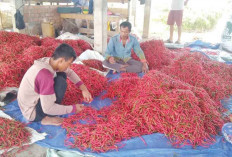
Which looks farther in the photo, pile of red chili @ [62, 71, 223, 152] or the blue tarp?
pile of red chili @ [62, 71, 223, 152]

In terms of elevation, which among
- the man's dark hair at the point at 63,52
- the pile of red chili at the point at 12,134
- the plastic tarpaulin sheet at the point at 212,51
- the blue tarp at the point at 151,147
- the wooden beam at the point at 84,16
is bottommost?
the blue tarp at the point at 151,147

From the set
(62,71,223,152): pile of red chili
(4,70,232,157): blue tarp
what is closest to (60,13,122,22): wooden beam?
(62,71,223,152): pile of red chili

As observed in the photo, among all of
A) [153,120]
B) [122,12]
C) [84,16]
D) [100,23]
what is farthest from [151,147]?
[122,12]

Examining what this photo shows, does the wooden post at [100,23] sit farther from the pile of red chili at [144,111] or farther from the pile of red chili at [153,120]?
the pile of red chili at [153,120]

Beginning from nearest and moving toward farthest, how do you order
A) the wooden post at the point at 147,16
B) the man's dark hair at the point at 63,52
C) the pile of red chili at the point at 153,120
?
the man's dark hair at the point at 63,52
the pile of red chili at the point at 153,120
the wooden post at the point at 147,16

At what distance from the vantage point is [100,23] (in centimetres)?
523

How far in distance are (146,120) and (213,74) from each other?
8.43 feet

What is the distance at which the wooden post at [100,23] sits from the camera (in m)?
5.09

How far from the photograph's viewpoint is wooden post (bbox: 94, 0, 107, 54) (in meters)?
5.09

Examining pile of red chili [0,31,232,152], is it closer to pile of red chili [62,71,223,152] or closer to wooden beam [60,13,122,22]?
pile of red chili [62,71,223,152]

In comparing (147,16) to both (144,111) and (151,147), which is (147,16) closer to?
(144,111)

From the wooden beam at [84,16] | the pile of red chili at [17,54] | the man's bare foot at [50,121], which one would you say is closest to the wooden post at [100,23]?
the pile of red chili at [17,54]

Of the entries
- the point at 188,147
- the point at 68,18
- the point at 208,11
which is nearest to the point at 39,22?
the point at 68,18

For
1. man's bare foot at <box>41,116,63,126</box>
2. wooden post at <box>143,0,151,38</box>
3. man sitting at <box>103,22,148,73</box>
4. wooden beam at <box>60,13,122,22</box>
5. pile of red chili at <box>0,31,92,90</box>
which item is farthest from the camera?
wooden post at <box>143,0,151,38</box>
